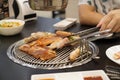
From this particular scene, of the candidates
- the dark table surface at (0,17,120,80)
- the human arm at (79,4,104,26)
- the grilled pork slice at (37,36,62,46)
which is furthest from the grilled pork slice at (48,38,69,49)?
the human arm at (79,4,104,26)

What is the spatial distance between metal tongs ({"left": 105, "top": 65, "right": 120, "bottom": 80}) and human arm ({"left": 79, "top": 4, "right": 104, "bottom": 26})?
60 centimetres

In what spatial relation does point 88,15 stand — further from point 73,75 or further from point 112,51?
point 73,75

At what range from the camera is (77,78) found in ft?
2.66

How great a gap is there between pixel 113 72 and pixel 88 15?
760 millimetres

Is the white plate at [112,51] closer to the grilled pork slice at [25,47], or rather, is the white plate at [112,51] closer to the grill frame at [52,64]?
the grill frame at [52,64]

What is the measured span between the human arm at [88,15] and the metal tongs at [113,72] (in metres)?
→ 0.60

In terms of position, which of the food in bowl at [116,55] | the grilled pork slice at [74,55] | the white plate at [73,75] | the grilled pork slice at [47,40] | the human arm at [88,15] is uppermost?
the human arm at [88,15]

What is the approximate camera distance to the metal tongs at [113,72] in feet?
2.65

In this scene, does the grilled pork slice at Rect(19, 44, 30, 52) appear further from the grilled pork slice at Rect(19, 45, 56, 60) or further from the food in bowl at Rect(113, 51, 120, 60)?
the food in bowl at Rect(113, 51, 120, 60)

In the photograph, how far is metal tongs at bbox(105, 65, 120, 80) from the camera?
0.81m

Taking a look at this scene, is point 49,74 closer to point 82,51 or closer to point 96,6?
point 82,51

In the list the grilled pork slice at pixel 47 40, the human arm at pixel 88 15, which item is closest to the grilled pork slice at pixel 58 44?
the grilled pork slice at pixel 47 40

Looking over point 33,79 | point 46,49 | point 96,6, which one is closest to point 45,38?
point 46,49

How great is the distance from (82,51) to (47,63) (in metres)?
0.17
